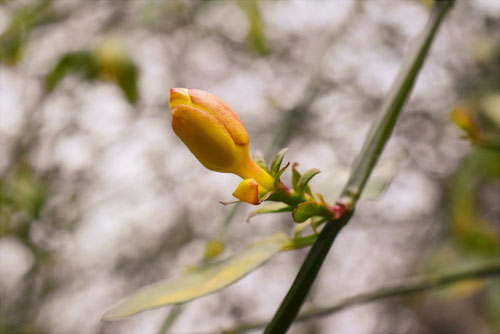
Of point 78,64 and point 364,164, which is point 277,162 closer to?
point 364,164

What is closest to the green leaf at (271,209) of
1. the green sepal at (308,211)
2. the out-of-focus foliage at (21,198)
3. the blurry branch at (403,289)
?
the green sepal at (308,211)

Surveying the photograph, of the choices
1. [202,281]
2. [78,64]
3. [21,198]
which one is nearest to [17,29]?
[78,64]

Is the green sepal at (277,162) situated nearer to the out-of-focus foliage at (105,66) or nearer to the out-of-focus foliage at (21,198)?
the out-of-focus foliage at (105,66)

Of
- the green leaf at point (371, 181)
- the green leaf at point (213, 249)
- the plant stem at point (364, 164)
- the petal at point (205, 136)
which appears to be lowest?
the green leaf at point (213, 249)

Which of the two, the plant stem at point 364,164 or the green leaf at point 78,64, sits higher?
the plant stem at point 364,164

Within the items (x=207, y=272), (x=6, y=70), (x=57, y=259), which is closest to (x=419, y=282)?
(x=207, y=272)

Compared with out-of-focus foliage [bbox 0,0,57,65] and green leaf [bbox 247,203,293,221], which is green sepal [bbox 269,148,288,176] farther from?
out-of-focus foliage [bbox 0,0,57,65]
